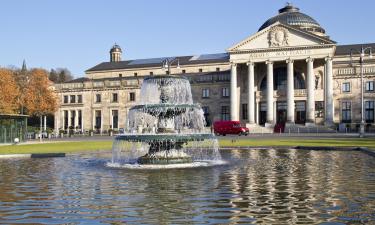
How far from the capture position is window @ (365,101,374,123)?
7938 centimetres

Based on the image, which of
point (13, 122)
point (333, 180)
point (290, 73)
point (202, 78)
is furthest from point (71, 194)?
point (202, 78)

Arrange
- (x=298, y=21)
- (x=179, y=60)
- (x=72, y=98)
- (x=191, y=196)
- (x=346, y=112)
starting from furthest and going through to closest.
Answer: (x=179, y=60), (x=72, y=98), (x=298, y=21), (x=346, y=112), (x=191, y=196)

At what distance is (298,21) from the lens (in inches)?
3738

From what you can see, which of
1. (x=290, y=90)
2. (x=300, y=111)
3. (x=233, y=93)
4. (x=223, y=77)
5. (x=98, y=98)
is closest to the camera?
(x=290, y=90)

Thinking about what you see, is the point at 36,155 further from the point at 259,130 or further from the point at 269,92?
the point at 269,92

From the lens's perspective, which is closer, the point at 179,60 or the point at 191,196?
the point at 191,196

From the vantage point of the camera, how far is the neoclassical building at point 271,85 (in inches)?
3142

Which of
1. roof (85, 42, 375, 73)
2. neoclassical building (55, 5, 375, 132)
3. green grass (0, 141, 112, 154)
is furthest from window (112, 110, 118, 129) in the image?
green grass (0, 141, 112, 154)

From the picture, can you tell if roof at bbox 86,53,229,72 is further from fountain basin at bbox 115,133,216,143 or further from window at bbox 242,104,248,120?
fountain basin at bbox 115,133,216,143

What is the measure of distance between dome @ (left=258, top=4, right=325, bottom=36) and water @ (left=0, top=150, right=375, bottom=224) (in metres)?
78.1

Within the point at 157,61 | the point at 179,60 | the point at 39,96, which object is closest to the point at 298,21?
the point at 179,60

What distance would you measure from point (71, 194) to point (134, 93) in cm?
8419

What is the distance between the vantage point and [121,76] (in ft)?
350

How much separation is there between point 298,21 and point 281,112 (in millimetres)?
20871
